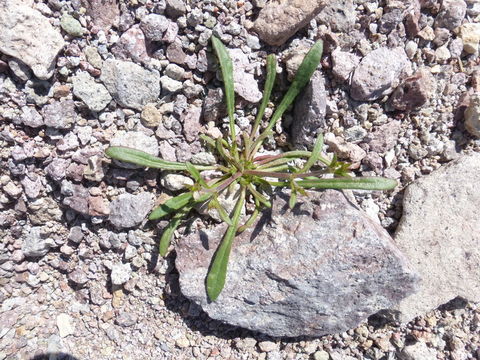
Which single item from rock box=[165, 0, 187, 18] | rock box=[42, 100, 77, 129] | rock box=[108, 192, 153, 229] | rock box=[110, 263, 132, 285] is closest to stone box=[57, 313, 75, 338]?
rock box=[110, 263, 132, 285]

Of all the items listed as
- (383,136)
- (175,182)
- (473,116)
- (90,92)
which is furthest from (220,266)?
(473,116)

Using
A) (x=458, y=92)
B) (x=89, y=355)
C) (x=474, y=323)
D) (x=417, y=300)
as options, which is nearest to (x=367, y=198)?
(x=417, y=300)

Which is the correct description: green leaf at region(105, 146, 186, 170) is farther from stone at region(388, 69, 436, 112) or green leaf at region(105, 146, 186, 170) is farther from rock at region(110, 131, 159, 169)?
stone at region(388, 69, 436, 112)

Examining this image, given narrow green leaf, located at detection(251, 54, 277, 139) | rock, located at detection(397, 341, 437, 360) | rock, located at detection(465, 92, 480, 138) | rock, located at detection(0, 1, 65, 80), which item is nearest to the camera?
rock, located at detection(0, 1, 65, 80)

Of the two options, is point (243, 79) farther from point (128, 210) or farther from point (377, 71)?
point (128, 210)

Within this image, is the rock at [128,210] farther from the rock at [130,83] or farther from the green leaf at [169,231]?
the rock at [130,83]

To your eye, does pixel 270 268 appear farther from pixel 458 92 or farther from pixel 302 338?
pixel 458 92
